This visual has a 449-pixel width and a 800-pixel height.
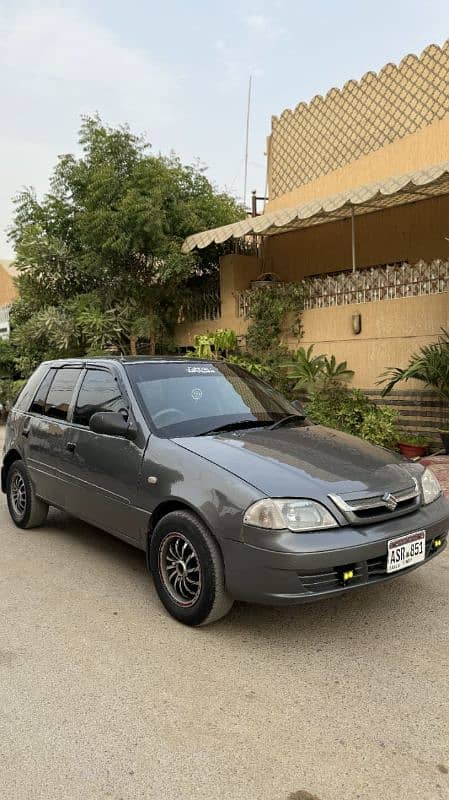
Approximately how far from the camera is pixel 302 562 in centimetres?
312

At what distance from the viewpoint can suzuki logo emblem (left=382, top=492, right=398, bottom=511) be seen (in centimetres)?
341

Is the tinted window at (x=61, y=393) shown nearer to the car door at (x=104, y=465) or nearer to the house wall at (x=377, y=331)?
the car door at (x=104, y=465)

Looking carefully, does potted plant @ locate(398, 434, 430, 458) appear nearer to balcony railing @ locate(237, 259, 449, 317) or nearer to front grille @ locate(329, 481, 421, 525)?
balcony railing @ locate(237, 259, 449, 317)

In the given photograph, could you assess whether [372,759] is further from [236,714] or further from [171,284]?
[171,284]

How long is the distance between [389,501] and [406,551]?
290mm

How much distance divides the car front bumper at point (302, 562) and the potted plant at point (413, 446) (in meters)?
5.24

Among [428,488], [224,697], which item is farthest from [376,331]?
[224,697]

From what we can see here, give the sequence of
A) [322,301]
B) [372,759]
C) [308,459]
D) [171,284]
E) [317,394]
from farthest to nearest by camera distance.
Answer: [171,284] → [322,301] → [317,394] → [308,459] → [372,759]

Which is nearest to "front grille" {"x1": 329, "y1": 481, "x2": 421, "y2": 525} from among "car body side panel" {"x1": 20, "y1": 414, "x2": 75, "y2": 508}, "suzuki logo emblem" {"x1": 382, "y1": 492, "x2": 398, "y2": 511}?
"suzuki logo emblem" {"x1": 382, "y1": 492, "x2": 398, "y2": 511}

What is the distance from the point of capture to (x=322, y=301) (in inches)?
409

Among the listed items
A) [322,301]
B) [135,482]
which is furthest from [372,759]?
[322,301]

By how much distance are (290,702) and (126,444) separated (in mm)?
1993

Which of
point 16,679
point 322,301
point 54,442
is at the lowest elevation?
point 16,679

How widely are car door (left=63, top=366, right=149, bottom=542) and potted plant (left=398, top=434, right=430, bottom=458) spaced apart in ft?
16.3
